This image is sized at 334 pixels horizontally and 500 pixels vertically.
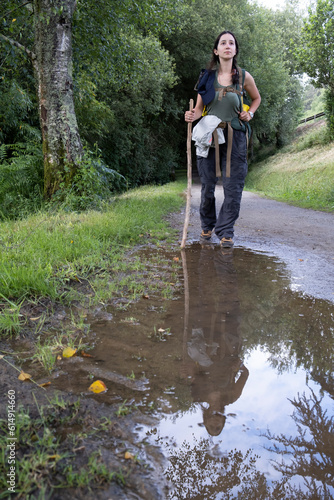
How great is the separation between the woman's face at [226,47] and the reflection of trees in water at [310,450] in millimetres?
4505

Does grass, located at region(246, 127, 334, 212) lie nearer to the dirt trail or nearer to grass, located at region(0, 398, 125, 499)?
the dirt trail

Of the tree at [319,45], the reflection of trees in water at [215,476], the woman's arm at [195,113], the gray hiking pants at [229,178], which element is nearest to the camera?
the reflection of trees in water at [215,476]

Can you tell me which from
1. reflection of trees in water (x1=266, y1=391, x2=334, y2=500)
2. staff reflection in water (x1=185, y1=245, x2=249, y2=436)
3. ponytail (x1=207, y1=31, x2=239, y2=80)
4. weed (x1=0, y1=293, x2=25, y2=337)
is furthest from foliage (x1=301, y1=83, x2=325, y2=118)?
reflection of trees in water (x1=266, y1=391, x2=334, y2=500)

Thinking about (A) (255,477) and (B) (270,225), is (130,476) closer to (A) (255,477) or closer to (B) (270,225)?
(A) (255,477)

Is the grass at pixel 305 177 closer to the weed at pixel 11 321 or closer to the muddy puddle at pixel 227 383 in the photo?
the muddy puddle at pixel 227 383

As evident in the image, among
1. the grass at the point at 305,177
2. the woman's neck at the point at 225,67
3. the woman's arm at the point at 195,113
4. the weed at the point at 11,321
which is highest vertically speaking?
the woman's neck at the point at 225,67

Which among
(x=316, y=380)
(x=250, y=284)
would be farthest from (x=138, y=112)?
(x=316, y=380)

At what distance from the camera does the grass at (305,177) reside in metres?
13.2

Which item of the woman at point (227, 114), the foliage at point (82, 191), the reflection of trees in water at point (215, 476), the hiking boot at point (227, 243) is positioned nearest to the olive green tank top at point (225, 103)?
the woman at point (227, 114)

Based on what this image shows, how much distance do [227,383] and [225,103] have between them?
400 cm

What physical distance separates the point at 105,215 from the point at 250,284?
126 inches

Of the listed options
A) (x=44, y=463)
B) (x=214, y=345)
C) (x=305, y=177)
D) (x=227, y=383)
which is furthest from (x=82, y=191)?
(x=305, y=177)

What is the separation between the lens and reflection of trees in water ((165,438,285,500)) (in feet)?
4.66

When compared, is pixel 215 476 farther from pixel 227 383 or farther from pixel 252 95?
pixel 252 95
